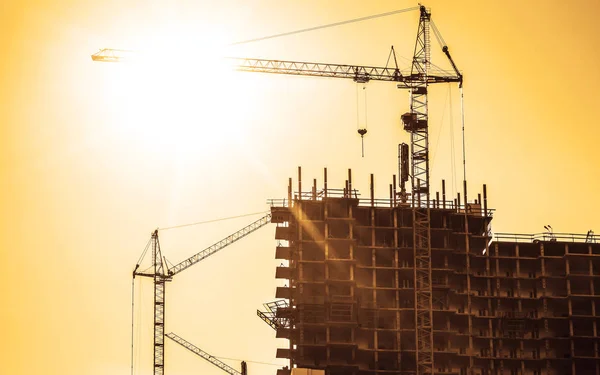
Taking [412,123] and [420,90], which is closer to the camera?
[412,123]

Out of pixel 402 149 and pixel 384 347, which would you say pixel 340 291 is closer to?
pixel 384 347

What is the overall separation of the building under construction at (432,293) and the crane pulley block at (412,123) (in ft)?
36.8

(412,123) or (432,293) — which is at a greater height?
(412,123)

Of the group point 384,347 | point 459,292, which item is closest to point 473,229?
point 459,292

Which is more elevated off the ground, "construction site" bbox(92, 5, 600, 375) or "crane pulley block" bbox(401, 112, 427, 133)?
"crane pulley block" bbox(401, 112, 427, 133)

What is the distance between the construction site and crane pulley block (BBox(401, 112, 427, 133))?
8700 millimetres

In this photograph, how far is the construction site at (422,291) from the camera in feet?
573

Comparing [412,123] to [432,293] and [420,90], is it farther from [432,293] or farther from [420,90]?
[432,293]

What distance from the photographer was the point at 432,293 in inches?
7028

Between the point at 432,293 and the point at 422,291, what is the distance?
1681 mm

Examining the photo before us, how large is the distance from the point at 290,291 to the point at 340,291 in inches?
256

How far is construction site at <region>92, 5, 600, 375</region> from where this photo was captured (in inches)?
6875

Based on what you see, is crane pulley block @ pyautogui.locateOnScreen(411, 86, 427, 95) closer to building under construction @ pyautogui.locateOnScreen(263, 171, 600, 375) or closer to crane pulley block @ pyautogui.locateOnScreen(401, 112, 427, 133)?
crane pulley block @ pyautogui.locateOnScreen(401, 112, 427, 133)

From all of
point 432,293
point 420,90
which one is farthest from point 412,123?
point 432,293
